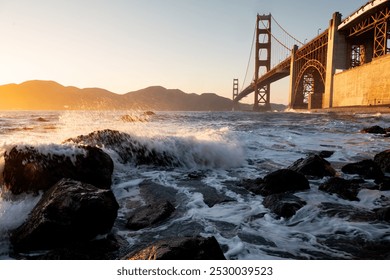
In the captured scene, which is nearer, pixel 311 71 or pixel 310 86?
pixel 311 71

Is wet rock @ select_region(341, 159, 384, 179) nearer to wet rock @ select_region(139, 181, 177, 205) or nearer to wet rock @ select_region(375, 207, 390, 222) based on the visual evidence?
wet rock @ select_region(375, 207, 390, 222)

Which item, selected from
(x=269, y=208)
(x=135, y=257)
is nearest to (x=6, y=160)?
(x=135, y=257)

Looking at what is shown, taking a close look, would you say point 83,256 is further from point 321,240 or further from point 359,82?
point 359,82

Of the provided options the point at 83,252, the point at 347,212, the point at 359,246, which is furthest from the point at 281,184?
the point at 83,252

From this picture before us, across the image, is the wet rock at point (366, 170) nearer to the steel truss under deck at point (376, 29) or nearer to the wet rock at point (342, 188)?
the wet rock at point (342, 188)

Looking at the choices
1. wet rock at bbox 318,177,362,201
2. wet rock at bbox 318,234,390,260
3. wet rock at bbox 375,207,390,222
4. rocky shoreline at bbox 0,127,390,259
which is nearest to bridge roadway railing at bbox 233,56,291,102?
rocky shoreline at bbox 0,127,390,259

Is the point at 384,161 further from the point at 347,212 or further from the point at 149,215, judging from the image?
the point at 149,215
